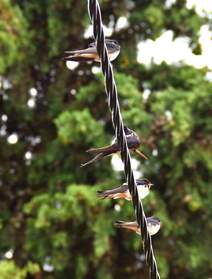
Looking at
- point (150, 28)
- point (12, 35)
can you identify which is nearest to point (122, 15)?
point (150, 28)

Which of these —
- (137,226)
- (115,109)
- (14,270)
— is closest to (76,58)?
(115,109)

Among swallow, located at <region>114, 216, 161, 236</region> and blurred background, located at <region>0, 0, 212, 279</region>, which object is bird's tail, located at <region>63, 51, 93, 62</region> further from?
blurred background, located at <region>0, 0, 212, 279</region>

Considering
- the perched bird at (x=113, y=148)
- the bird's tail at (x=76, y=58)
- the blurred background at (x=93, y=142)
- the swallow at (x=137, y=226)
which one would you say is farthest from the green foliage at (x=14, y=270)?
the bird's tail at (x=76, y=58)

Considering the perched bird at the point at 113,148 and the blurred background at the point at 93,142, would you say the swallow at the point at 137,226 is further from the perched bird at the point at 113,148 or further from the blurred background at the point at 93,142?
the blurred background at the point at 93,142

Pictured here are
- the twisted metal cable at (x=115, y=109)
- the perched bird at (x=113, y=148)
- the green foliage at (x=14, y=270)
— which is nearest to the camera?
the twisted metal cable at (x=115, y=109)

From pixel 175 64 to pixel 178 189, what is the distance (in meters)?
1.04

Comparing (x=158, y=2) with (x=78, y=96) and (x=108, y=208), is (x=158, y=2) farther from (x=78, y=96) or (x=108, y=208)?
(x=108, y=208)

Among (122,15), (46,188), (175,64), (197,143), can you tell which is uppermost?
(122,15)

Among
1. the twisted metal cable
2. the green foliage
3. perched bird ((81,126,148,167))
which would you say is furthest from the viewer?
the green foliage

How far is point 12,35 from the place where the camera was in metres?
4.72

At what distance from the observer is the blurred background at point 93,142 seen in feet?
15.0

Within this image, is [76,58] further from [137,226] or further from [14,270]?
[14,270]

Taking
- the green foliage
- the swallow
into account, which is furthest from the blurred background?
the swallow

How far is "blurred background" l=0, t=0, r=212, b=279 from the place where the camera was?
4.56 m
